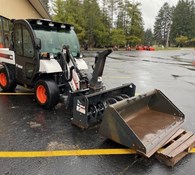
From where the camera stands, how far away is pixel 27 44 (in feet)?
20.7

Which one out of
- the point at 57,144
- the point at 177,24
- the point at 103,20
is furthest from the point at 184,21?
the point at 57,144

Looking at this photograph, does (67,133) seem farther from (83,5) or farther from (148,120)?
(83,5)

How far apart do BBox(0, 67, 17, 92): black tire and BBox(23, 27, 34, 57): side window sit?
1287mm

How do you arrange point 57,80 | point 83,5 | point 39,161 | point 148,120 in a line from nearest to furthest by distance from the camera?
point 39,161 < point 148,120 < point 57,80 < point 83,5

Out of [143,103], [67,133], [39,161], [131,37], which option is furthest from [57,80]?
[131,37]

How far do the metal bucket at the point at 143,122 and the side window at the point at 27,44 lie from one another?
312 cm

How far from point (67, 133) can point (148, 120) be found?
1.63 meters

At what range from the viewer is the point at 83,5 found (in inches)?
2119

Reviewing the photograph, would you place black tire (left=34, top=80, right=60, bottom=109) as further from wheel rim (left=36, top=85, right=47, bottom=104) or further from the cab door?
the cab door

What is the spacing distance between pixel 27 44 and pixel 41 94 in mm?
1401

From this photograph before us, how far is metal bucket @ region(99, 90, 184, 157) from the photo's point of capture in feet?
12.4

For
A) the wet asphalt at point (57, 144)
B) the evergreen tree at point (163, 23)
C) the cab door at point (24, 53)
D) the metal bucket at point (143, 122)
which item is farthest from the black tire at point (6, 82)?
the evergreen tree at point (163, 23)

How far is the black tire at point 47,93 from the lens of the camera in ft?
18.9

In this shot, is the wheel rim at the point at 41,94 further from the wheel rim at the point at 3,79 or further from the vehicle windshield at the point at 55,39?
the wheel rim at the point at 3,79
